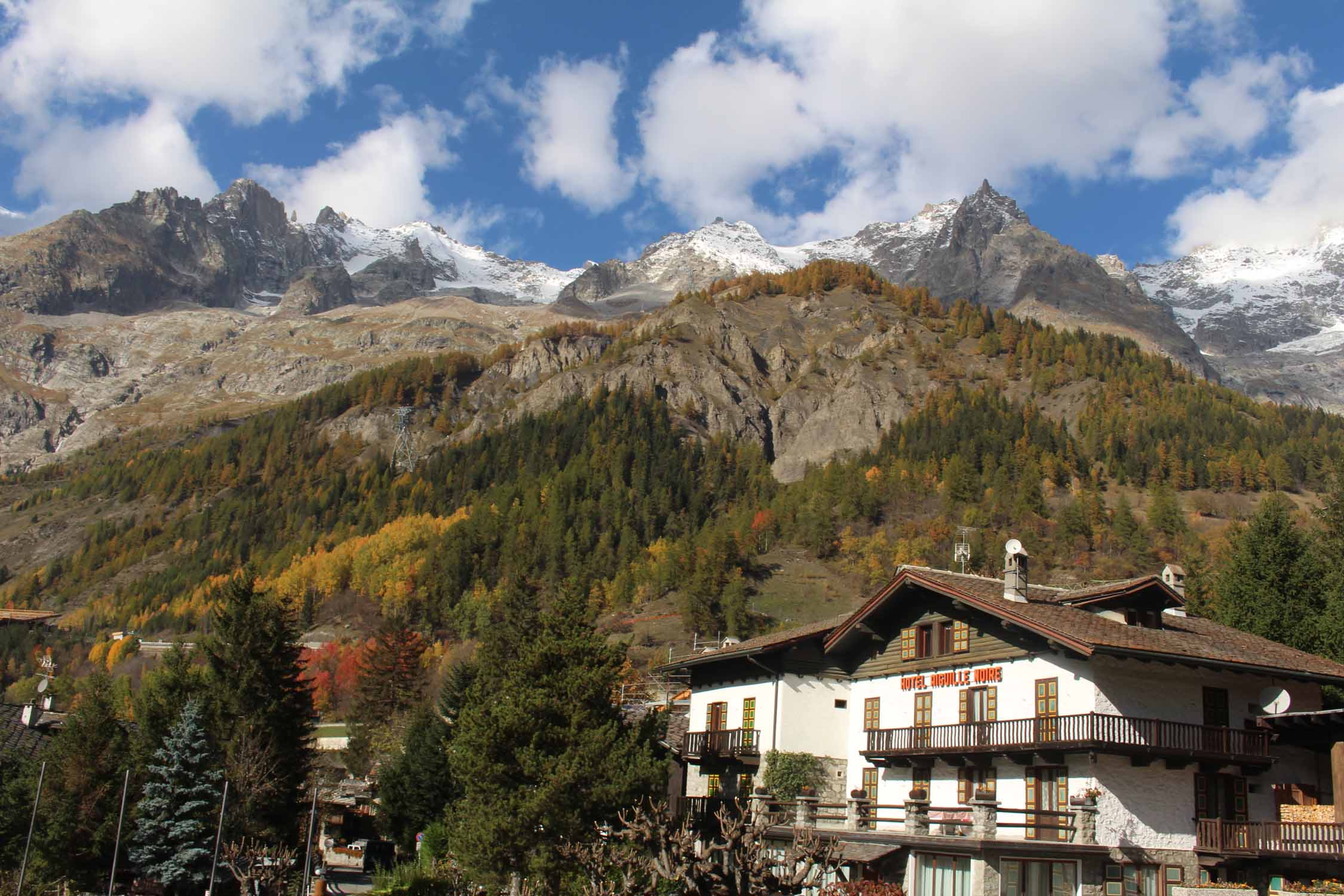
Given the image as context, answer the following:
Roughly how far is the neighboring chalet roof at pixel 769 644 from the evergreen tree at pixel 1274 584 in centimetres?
1898

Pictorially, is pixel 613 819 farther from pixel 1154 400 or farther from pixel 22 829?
pixel 1154 400

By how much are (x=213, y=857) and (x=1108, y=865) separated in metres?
27.5

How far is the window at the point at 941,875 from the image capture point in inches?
1249

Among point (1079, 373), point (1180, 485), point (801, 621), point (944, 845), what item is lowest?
point (944, 845)

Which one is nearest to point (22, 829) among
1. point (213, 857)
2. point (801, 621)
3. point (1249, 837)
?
point (213, 857)

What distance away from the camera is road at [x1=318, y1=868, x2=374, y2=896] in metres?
46.8

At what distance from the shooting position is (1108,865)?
30453 millimetres

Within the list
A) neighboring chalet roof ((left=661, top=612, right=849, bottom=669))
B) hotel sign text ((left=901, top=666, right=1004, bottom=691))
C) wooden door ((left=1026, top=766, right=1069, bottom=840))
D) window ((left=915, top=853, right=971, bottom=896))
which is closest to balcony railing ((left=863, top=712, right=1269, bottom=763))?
wooden door ((left=1026, top=766, right=1069, bottom=840))

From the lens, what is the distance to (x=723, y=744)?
43312 mm

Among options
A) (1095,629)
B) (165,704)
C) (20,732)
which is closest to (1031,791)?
(1095,629)

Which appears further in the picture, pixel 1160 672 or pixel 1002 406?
pixel 1002 406

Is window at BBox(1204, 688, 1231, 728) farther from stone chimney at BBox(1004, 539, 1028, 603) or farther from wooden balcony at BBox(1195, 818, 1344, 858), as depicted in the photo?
stone chimney at BBox(1004, 539, 1028, 603)

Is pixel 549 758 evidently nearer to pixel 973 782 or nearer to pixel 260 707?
pixel 973 782

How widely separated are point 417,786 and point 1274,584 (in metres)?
40.2
